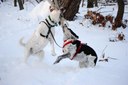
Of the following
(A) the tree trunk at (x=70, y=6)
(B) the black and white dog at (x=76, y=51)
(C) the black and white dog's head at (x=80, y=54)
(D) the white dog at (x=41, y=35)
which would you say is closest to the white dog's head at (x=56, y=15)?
(D) the white dog at (x=41, y=35)

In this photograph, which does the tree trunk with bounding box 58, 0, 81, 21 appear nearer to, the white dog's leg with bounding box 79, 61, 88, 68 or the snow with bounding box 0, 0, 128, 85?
the snow with bounding box 0, 0, 128, 85

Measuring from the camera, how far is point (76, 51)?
5.23 metres

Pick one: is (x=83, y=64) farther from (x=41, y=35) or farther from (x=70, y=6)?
(x=70, y=6)

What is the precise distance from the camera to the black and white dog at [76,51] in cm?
523

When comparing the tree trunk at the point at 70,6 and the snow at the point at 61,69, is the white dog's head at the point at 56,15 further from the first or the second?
the tree trunk at the point at 70,6

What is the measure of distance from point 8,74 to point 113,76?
217 centimetres

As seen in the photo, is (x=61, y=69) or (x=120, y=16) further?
(x=120, y=16)

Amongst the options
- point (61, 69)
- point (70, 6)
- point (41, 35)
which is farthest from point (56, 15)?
point (70, 6)

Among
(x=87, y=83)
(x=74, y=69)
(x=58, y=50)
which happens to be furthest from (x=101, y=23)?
(x=87, y=83)

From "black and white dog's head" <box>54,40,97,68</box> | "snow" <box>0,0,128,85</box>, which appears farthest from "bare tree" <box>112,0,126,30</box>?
"black and white dog's head" <box>54,40,97,68</box>

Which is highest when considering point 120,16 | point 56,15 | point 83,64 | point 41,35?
point 56,15

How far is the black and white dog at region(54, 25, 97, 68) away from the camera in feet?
17.2

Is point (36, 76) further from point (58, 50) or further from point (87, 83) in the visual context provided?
point (58, 50)

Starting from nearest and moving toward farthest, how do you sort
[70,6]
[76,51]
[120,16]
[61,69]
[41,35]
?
[76,51], [61,69], [41,35], [120,16], [70,6]
